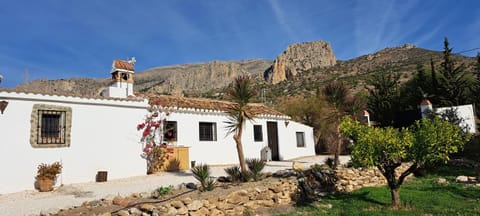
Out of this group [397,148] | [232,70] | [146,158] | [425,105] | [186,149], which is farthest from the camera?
[232,70]

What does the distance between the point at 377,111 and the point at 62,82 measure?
167 ft

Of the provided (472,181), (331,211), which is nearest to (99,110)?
(331,211)

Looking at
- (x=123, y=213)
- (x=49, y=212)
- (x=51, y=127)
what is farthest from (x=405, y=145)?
(x=51, y=127)

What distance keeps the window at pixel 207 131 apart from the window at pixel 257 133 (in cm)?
304

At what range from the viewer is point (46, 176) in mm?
10766

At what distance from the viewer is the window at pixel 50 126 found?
36.9ft

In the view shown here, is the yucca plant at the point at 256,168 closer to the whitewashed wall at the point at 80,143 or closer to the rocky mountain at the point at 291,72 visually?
the whitewashed wall at the point at 80,143

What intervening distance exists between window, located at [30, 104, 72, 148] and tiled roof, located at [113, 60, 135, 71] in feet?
15.4

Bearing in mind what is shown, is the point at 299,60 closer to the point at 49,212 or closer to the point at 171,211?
the point at 171,211

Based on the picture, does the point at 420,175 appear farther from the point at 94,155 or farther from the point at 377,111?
the point at 94,155

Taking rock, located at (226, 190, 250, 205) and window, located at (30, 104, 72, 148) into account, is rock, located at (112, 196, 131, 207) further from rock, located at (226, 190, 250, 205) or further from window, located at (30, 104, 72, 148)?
window, located at (30, 104, 72, 148)

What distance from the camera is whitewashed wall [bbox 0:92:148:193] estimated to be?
10688 millimetres

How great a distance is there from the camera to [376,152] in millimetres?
8781

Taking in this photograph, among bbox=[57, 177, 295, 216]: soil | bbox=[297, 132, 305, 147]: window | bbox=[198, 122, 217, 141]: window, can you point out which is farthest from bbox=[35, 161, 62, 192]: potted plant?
bbox=[297, 132, 305, 147]: window
